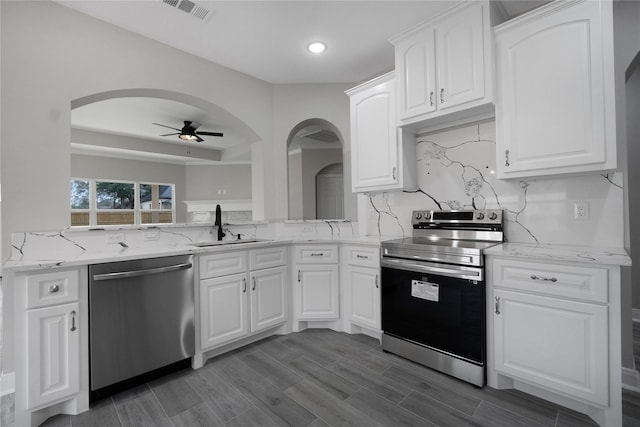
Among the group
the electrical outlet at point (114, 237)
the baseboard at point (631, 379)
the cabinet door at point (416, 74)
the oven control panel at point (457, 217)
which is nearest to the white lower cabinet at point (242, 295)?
the electrical outlet at point (114, 237)

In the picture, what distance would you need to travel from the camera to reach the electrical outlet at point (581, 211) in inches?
80.4

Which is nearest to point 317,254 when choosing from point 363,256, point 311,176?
point 363,256

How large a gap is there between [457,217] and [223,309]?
2.08 meters

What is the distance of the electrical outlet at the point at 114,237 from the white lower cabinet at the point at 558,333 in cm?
277

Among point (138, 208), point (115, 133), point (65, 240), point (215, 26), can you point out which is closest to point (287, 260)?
point (65, 240)

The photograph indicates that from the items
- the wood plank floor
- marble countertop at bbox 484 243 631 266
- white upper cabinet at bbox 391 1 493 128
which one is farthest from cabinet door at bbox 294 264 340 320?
white upper cabinet at bbox 391 1 493 128

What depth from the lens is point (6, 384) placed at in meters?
1.96

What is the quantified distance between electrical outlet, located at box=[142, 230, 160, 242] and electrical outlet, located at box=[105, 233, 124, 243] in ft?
0.54

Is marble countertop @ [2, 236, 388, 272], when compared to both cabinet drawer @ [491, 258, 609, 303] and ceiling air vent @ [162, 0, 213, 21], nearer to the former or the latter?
cabinet drawer @ [491, 258, 609, 303]

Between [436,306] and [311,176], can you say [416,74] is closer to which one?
[436,306]

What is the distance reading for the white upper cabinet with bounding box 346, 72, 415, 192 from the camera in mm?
2723

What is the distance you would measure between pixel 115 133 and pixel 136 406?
6627 millimetres

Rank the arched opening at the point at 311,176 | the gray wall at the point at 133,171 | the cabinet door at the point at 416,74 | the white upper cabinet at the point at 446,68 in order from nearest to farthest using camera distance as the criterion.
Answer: the white upper cabinet at the point at 446,68 < the cabinet door at the point at 416,74 < the arched opening at the point at 311,176 < the gray wall at the point at 133,171

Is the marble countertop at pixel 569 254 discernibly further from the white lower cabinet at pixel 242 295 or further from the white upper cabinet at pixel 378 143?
the white lower cabinet at pixel 242 295
